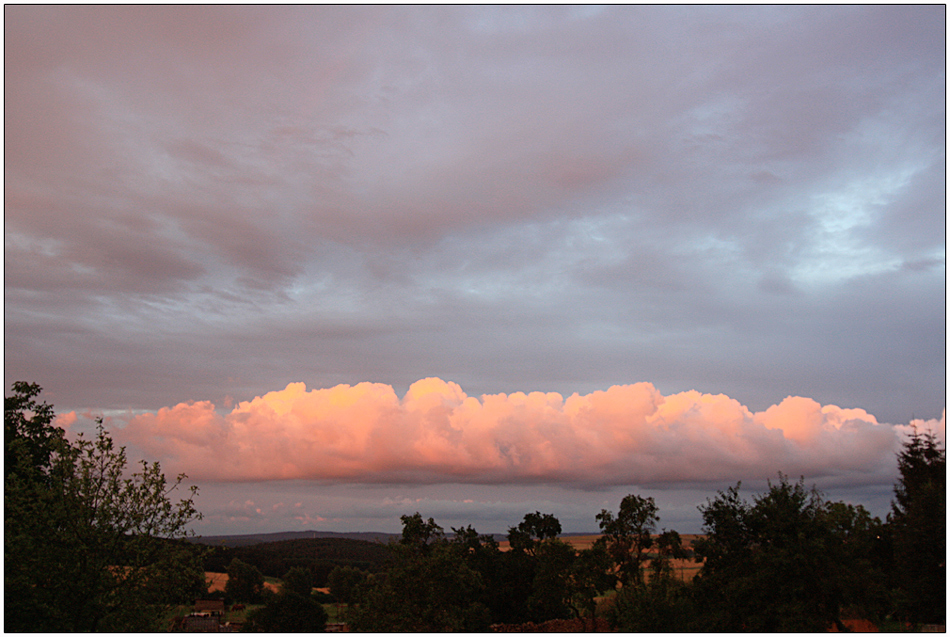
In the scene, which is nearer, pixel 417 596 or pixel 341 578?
pixel 417 596

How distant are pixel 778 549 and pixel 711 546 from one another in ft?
14.3

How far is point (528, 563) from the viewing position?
6022cm

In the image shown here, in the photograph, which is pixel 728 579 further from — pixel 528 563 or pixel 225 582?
pixel 225 582

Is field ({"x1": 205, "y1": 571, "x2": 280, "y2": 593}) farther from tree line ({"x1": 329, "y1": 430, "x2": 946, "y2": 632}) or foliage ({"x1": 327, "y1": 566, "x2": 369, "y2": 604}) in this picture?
tree line ({"x1": 329, "y1": 430, "x2": 946, "y2": 632})

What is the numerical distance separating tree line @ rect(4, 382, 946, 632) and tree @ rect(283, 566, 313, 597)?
7615 cm

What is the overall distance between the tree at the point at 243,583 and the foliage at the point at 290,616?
2109 cm

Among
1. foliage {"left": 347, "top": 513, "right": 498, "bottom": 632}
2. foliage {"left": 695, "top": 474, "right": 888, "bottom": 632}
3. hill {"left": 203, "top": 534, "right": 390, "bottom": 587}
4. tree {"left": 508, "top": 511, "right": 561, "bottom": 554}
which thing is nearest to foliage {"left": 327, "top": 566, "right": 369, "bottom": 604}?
hill {"left": 203, "top": 534, "right": 390, "bottom": 587}

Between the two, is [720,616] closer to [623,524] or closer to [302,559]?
[623,524]

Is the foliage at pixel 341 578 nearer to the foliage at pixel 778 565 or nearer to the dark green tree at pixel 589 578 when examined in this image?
the dark green tree at pixel 589 578

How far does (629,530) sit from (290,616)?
61.4 m

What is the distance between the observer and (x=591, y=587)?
52812 mm

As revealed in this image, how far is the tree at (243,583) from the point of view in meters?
124

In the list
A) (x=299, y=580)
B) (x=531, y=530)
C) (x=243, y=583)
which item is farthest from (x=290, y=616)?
(x=531, y=530)

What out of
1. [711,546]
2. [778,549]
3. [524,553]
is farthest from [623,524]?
[778,549]
